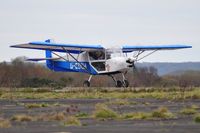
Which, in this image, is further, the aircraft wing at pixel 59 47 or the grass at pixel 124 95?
the aircraft wing at pixel 59 47

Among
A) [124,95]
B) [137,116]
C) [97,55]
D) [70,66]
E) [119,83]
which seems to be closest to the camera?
[137,116]

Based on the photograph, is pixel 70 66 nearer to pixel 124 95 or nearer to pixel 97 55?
pixel 97 55

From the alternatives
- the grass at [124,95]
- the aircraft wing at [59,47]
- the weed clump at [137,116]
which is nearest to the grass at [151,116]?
the weed clump at [137,116]

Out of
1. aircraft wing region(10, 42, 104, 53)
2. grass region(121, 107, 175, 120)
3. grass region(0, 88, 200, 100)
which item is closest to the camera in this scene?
grass region(121, 107, 175, 120)

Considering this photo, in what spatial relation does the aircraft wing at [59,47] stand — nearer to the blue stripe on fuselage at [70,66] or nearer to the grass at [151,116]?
the blue stripe on fuselage at [70,66]

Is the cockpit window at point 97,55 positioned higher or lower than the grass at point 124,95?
higher

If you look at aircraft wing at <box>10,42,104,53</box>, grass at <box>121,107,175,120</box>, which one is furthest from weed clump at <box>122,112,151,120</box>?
aircraft wing at <box>10,42,104,53</box>

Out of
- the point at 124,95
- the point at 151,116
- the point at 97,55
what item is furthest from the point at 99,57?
the point at 151,116

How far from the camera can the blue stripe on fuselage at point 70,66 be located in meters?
63.8

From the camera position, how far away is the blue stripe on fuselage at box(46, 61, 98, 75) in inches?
2511

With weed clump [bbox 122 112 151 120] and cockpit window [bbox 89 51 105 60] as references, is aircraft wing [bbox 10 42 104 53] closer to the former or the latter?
cockpit window [bbox 89 51 105 60]

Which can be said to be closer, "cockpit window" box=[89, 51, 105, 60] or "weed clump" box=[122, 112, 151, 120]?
"weed clump" box=[122, 112, 151, 120]

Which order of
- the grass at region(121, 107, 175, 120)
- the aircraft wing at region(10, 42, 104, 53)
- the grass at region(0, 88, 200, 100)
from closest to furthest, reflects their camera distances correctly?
the grass at region(121, 107, 175, 120), the grass at region(0, 88, 200, 100), the aircraft wing at region(10, 42, 104, 53)

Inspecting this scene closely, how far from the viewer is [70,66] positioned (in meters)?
66.9
